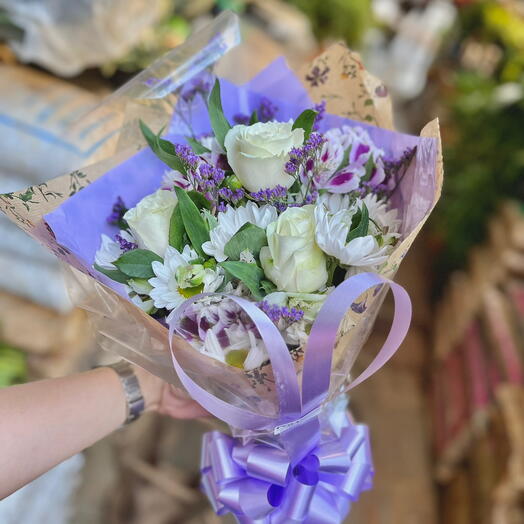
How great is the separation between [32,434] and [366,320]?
41cm

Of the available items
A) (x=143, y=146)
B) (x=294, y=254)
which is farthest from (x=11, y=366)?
(x=294, y=254)

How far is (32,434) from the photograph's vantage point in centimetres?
63

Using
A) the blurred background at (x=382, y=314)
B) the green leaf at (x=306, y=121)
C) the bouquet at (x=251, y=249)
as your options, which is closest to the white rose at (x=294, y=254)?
the bouquet at (x=251, y=249)

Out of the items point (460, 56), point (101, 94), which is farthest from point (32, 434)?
point (460, 56)

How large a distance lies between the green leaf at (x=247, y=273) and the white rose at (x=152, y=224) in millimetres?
83

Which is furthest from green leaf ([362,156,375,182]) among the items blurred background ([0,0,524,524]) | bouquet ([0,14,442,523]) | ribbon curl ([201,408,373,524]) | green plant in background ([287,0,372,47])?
green plant in background ([287,0,372,47])

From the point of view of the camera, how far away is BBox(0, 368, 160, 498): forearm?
0.61 meters

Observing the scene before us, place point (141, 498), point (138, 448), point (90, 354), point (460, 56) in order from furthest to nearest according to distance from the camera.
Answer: point (460, 56), point (90, 354), point (138, 448), point (141, 498)

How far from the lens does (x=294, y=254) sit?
50 cm

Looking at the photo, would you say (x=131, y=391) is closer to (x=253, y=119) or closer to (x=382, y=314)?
(x=253, y=119)

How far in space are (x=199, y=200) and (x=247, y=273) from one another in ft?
0.33

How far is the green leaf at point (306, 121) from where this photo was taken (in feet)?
1.90

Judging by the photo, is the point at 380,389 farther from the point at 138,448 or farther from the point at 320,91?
the point at 320,91

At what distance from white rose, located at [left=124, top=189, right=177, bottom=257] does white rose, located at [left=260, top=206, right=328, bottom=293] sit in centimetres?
11
